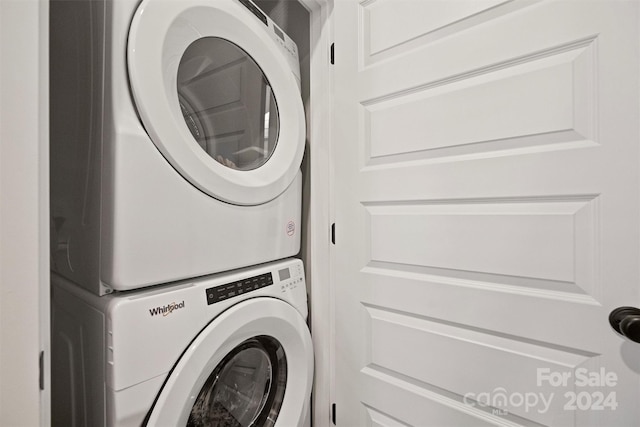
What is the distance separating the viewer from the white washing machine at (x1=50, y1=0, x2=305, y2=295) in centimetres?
62

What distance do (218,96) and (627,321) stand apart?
1156 mm

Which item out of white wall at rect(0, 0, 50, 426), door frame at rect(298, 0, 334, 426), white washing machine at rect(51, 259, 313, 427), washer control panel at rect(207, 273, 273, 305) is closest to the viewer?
white wall at rect(0, 0, 50, 426)

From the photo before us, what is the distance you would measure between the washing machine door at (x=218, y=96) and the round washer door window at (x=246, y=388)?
0.50 meters

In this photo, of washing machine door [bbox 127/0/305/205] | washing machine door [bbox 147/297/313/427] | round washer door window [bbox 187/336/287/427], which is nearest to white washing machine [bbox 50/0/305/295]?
washing machine door [bbox 127/0/305/205]

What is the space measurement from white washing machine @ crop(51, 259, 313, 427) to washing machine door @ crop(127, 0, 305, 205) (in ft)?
0.94

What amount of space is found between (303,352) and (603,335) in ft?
2.73

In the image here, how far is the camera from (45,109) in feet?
1.42

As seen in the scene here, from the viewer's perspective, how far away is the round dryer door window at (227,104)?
2.66 ft

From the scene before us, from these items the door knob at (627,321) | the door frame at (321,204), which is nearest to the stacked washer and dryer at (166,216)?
the door frame at (321,204)

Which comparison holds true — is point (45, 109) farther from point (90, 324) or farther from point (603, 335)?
point (603, 335)

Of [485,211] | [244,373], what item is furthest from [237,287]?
[485,211]
